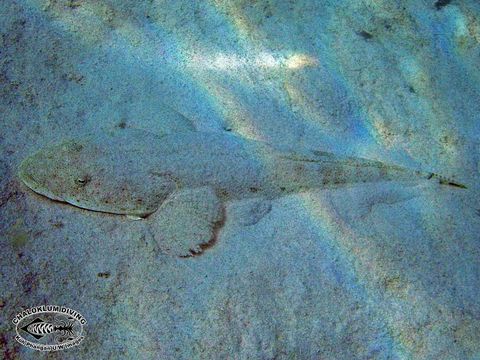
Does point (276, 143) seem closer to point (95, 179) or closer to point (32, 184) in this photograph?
point (95, 179)

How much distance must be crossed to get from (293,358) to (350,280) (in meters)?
0.71

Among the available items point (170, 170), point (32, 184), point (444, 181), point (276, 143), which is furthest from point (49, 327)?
point (444, 181)

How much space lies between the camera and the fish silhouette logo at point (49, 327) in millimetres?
2256

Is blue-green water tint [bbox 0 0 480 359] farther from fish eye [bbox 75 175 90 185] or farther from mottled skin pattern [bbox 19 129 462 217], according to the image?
fish eye [bbox 75 175 90 185]

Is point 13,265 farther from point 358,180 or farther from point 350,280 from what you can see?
point 358,180

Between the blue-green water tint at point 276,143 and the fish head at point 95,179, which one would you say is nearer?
the blue-green water tint at point 276,143

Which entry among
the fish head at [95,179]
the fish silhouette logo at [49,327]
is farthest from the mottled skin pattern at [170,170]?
the fish silhouette logo at [49,327]

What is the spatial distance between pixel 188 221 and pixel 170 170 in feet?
1.51

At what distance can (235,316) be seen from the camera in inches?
99.9

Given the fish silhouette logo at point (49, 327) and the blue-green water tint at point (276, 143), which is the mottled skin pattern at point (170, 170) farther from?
the fish silhouette logo at point (49, 327)

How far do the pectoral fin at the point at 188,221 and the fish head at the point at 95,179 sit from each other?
5.1 inches

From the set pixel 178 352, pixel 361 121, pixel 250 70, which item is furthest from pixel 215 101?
pixel 178 352

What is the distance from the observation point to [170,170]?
312 cm

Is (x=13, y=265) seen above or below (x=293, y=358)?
above
